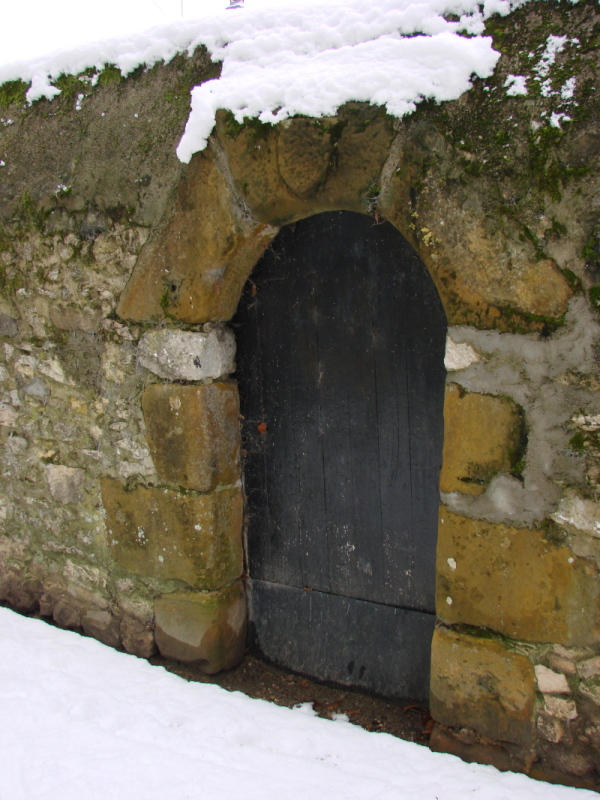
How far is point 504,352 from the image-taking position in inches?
60.3

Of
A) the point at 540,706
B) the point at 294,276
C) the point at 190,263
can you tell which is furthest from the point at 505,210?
the point at 540,706

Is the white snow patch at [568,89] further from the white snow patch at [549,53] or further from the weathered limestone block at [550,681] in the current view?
the weathered limestone block at [550,681]

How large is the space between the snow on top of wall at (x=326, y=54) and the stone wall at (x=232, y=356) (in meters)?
0.05

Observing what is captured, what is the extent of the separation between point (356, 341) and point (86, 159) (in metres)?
1.19

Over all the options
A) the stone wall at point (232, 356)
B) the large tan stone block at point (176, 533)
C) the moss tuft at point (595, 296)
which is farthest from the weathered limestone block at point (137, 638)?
the moss tuft at point (595, 296)

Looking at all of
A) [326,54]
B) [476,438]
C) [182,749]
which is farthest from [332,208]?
[182,749]

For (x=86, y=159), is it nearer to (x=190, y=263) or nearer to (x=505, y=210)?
(x=190, y=263)

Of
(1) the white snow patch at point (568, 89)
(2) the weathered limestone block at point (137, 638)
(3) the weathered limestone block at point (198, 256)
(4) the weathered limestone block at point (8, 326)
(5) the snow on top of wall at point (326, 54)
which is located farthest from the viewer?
(4) the weathered limestone block at point (8, 326)

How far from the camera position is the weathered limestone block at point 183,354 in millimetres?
2051

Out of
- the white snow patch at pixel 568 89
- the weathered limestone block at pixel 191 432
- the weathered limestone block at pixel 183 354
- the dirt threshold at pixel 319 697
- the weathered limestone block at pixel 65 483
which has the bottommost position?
the dirt threshold at pixel 319 697

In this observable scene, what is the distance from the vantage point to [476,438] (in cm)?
159

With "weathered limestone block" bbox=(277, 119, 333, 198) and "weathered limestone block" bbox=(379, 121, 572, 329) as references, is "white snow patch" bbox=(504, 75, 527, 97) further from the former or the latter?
"weathered limestone block" bbox=(277, 119, 333, 198)

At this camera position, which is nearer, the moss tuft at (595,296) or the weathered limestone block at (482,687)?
the moss tuft at (595,296)

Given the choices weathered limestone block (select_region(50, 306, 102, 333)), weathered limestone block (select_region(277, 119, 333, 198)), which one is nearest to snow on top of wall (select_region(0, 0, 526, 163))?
weathered limestone block (select_region(277, 119, 333, 198))
